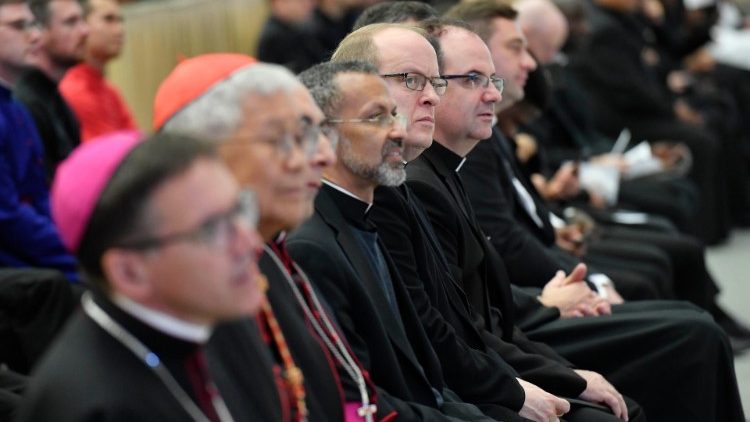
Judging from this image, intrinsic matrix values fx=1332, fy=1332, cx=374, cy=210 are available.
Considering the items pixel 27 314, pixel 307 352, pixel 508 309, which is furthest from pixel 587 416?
pixel 27 314

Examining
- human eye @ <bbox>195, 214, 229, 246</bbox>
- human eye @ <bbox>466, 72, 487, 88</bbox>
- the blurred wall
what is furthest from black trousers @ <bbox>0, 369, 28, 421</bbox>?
the blurred wall

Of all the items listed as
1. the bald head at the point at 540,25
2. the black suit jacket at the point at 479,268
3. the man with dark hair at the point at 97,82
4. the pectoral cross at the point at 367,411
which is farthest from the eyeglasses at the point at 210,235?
the bald head at the point at 540,25

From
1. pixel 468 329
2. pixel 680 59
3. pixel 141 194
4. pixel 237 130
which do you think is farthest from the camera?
pixel 680 59

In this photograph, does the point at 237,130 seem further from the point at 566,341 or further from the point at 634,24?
the point at 634,24

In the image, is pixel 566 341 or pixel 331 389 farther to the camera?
pixel 566 341

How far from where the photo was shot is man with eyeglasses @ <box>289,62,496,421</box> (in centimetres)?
300

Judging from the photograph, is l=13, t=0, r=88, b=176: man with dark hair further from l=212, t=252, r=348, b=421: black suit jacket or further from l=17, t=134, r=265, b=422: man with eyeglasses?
l=17, t=134, r=265, b=422: man with eyeglasses

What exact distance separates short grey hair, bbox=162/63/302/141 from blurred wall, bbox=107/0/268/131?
5.53 metres

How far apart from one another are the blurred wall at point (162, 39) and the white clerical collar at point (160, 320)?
19.8ft

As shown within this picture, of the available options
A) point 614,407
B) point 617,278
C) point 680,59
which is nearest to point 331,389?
point 614,407

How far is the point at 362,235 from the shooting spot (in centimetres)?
318

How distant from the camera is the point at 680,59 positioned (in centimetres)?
1050

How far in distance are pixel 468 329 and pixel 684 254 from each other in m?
2.71

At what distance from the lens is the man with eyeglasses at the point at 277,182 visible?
2469 millimetres
